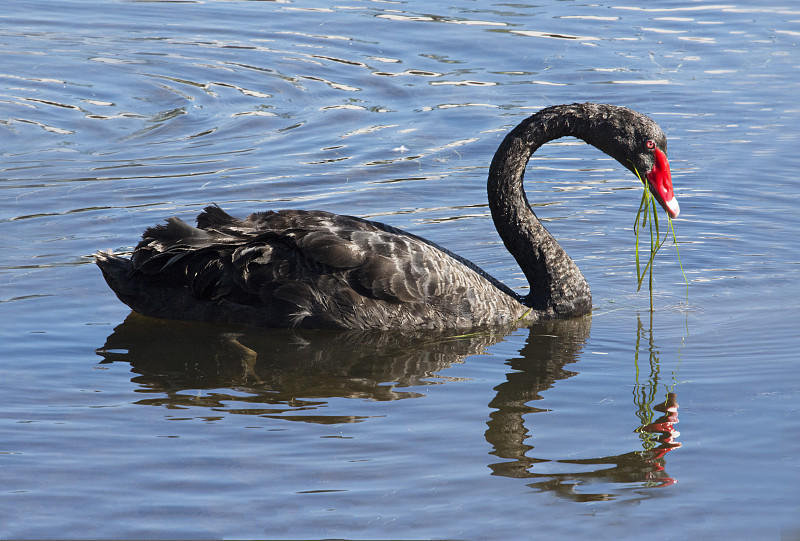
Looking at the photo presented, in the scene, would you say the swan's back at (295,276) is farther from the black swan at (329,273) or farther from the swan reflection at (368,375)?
the swan reflection at (368,375)

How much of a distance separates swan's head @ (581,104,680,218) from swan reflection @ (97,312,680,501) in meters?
0.89

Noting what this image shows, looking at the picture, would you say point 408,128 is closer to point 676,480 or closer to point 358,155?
point 358,155

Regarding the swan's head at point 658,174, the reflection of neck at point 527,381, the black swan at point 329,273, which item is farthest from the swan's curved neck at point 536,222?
the swan's head at point 658,174

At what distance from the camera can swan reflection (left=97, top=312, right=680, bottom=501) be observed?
5070mm

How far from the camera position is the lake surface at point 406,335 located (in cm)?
477

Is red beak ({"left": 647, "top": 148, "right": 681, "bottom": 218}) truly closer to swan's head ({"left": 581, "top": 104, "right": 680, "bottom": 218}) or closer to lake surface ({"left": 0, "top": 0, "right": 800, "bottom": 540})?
swan's head ({"left": 581, "top": 104, "right": 680, "bottom": 218})

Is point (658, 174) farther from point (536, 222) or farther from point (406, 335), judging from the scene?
point (406, 335)

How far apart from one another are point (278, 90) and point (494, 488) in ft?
25.9

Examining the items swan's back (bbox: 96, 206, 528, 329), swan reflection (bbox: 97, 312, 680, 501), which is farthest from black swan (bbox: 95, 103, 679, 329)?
swan reflection (bbox: 97, 312, 680, 501)

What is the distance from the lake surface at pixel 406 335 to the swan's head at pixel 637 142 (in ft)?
A: 2.62

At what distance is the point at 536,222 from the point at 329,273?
1.55 meters

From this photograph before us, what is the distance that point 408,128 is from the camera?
1067 centimetres

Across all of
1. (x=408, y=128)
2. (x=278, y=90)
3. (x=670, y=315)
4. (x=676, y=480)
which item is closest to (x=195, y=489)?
(x=676, y=480)

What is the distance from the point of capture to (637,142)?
7.07 meters
